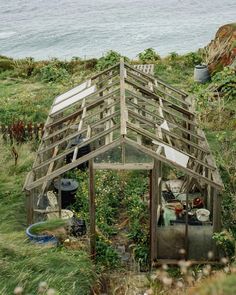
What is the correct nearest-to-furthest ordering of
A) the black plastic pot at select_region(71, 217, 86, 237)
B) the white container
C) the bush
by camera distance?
the white container
the black plastic pot at select_region(71, 217, 86, 237)
the bush

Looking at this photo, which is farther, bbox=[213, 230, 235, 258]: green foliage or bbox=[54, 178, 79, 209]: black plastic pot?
bbox=[54, 178, 79, 209]: black plastic pot

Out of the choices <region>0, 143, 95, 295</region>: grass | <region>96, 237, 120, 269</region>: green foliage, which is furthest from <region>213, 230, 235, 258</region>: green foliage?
<region>0, 143, 95, 295</region>: grass

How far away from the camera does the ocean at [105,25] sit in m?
47.3

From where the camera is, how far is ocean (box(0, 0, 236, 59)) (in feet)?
155

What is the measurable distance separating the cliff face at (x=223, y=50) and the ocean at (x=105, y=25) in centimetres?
2054

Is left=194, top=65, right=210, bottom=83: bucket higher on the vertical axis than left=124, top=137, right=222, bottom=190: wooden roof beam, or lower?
lower

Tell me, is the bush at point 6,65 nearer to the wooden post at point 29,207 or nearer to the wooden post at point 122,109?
the wooden post at point 122,109

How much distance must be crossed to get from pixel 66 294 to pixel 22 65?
1928 cm

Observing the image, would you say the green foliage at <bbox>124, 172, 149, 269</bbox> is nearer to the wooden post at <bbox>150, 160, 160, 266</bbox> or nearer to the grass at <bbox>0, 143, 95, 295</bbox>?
the wooden post at <bbox>150, 160, 160, 266</bbox>

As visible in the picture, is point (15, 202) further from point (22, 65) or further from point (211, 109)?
point (22, 65)

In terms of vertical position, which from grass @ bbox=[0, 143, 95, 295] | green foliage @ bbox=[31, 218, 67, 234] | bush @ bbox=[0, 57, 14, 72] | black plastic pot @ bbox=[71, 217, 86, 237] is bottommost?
bush @ bbox=[0, 57, 14, 72]

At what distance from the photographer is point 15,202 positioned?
1097 centimetres

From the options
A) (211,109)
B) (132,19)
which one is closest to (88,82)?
(211,109)

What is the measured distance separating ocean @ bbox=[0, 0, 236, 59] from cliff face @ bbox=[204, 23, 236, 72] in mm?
Answer: 20542
